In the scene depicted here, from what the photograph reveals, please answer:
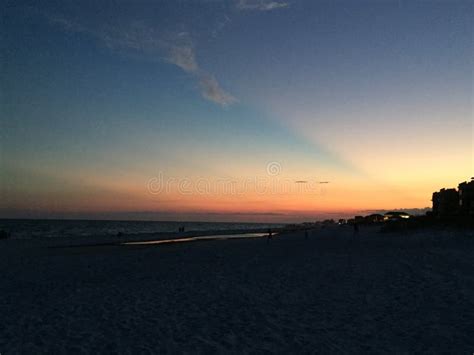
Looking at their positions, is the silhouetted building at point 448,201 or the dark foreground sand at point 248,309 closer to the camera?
the dark foreground sand at point 248,309

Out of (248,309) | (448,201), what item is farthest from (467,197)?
(248,309)

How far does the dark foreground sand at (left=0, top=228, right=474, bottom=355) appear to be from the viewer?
348 inches

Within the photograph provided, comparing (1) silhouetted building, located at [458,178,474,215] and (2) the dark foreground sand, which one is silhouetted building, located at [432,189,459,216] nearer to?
(1) silhouetted building, located at [458,178,474,215]

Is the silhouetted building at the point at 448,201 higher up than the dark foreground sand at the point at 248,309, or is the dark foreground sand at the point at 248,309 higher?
the silhouetted building at the point at 448,201

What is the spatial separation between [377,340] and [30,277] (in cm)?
1780

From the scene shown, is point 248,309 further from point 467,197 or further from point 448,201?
point 448,201

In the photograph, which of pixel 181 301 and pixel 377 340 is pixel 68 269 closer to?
pixel 181 301

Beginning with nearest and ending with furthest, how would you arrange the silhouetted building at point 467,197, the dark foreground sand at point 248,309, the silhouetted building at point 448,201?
the dark foreground sand at point 248,309 → the silhouetted building at point 467,197 → the silhouetted building at point 448,201

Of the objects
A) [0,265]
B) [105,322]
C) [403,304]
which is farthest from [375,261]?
[0,265]

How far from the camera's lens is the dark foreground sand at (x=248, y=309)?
29.0ft

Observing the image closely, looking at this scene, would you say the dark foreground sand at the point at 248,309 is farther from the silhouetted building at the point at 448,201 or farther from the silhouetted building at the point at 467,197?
the silhouetted building at the point at 448,201

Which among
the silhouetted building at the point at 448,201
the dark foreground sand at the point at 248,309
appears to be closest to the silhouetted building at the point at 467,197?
the silhouetted building at the point at 448,201

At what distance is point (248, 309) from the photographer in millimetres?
11758

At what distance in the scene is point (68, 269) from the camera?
21797 mm
